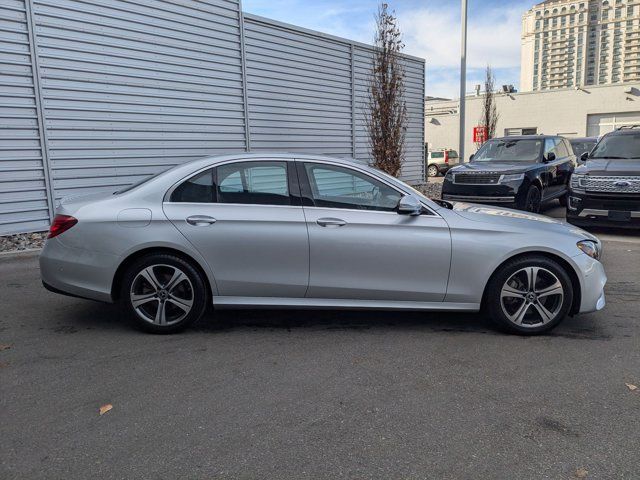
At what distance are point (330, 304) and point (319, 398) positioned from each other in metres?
1.20

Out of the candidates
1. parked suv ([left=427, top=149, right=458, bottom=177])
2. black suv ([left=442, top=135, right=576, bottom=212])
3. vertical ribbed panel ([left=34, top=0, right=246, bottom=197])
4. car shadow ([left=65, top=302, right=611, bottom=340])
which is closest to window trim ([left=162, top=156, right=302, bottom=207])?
car shadow ([left=65, top=302, right=611, bottom=340])

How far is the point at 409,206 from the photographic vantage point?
4.25m

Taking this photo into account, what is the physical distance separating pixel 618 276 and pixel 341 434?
5113 mm

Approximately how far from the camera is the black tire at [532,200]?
10512 mm

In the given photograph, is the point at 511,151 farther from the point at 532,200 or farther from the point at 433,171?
the point at 433,171

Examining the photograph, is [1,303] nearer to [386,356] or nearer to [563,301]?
[386,356]

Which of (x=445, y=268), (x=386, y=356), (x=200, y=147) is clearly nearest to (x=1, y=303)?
(x=386, y=356)

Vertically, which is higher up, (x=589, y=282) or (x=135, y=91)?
(x=135, y=91)

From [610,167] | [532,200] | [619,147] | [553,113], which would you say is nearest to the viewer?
[610,167]

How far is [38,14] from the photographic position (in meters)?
8.96

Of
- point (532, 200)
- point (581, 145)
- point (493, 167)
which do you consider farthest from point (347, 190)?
point (581, 145)

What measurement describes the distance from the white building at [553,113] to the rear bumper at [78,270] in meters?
32.8

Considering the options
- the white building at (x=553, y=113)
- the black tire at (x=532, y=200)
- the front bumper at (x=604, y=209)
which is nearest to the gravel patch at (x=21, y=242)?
the black tire at (x=532, y=200)

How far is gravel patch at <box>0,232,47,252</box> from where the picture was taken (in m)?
8.50
